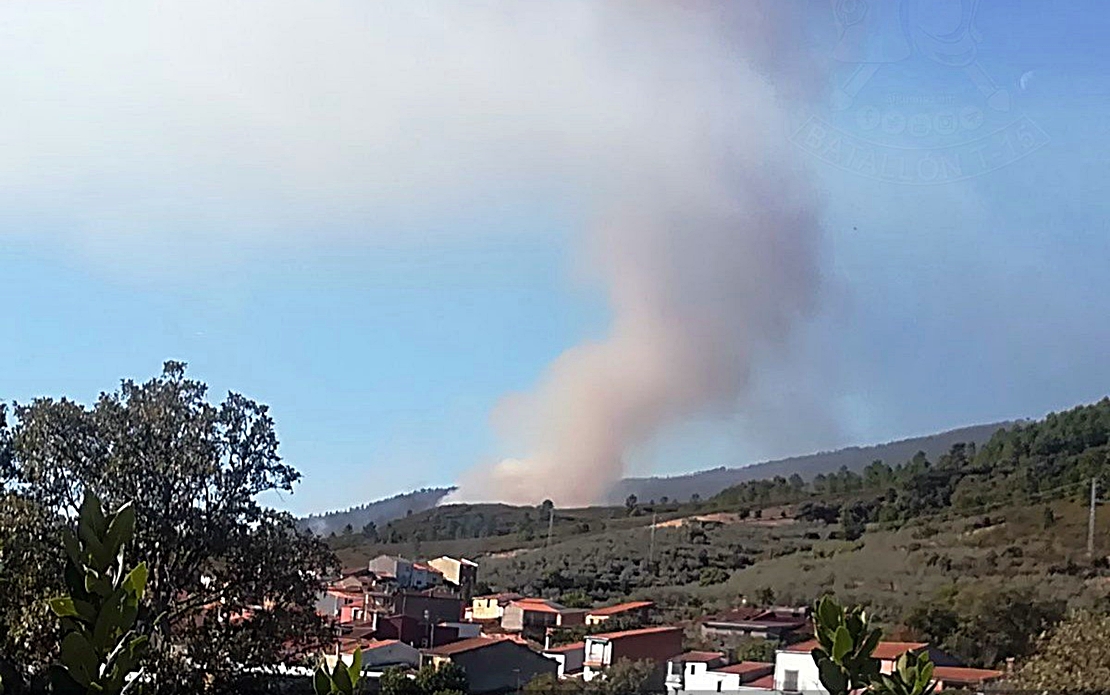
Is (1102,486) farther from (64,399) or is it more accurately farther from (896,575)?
(64,399)

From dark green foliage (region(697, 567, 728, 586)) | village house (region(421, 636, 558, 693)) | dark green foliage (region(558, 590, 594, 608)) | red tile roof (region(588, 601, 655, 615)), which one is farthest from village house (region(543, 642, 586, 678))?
dark green foliage (region(697, 567, 728, 586))

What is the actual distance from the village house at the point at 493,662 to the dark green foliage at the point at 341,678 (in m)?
12.1

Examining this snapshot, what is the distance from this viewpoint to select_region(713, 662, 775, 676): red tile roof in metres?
16.5

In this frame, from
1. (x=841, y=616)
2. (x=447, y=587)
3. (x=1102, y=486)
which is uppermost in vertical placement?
(x=1102, y=486)

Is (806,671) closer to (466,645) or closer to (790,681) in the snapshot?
(790,681)

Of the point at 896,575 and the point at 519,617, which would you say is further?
the point at 896,575

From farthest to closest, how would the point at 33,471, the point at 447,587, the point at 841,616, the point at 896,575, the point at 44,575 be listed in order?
the point at 896,575, the point at 447,587, the point at 33,471, the point at 44,575, the point at 841,616

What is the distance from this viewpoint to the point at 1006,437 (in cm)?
3044

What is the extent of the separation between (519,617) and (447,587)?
227cm

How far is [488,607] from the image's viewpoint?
21141 mm

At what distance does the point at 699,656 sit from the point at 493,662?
10.8ft

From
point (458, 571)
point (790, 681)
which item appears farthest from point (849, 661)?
point (458, 571)

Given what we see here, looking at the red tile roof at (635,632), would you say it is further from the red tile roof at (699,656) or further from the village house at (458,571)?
the village house at (458,571)

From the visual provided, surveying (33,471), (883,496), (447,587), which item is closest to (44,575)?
(33,471)
